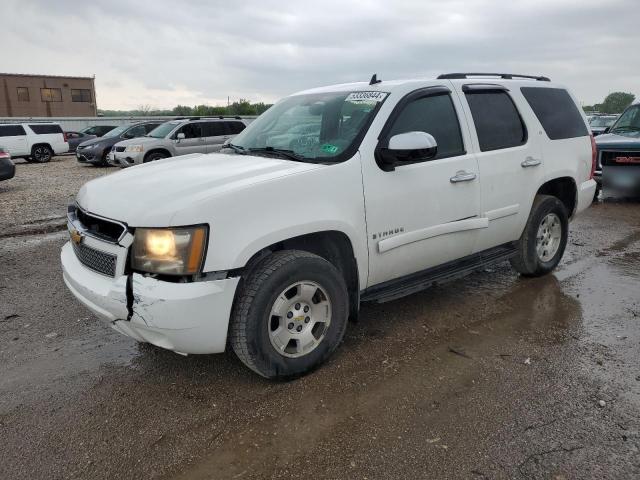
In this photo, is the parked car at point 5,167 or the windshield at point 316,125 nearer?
the windshield at point 316,125

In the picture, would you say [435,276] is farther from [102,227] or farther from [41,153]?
[41,153]

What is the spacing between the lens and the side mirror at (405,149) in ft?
10.7

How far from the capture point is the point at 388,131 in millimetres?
3475

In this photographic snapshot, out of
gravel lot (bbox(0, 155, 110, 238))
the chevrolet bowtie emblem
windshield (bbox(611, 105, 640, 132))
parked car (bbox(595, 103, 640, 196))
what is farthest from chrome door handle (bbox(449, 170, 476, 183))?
windshield (bbox(611, 105, 640, 132))

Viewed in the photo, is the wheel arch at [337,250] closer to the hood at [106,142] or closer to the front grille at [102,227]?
the front grille at [102,227]

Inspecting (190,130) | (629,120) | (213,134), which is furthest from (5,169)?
(629,120)

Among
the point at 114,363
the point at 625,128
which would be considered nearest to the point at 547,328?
the point at 114,363

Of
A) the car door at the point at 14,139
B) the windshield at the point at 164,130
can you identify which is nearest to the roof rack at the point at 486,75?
the windshield at the point at 164,130

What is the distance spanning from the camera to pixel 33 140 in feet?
67.1

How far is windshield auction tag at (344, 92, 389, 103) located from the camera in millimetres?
3602

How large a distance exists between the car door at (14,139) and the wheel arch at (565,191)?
20.8 meters

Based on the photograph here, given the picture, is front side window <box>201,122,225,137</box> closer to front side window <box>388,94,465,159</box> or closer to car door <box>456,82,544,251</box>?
car door <box>456,82,544,251</box>

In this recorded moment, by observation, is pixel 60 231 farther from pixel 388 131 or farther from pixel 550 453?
pixel 550 453

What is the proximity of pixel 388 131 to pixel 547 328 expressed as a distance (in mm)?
2002
